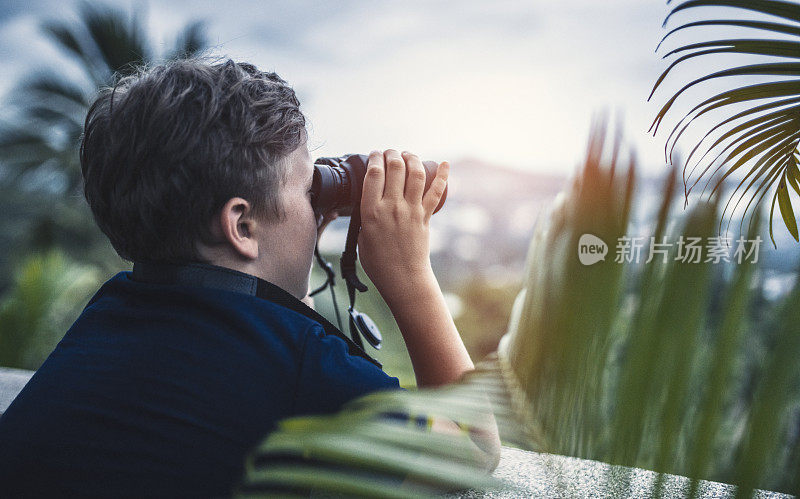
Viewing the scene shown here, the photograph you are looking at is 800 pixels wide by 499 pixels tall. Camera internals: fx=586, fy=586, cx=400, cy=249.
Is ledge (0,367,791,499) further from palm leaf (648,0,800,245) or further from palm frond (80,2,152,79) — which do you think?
palm frond (80,2,152,79)

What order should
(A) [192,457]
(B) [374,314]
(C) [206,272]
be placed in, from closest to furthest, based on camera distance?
(A) [192,457] → (C) [206,272] → (B) [374,314]

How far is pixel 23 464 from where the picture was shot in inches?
21.9

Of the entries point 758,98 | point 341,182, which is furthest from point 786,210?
point 341,182

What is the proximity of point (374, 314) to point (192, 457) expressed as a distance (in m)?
3.09

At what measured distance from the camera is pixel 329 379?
0.55m

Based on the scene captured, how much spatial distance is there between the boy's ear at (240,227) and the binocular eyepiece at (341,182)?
11 cm

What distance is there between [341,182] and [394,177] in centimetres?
9

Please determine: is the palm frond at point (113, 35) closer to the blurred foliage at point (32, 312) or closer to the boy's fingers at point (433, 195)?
the blurred foliage at point (32, 312)

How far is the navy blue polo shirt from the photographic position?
21.4 inches

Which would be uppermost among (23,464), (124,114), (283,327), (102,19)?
(102,19)

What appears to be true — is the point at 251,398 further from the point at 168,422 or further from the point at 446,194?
the point at 446,194

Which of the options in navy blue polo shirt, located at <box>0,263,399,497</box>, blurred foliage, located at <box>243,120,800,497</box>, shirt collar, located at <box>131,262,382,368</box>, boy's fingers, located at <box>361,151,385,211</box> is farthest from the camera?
boy's fingers, located at <box>361,151,385,211</box>

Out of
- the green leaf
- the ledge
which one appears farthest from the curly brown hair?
the green leaf

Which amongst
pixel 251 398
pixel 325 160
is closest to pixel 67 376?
pixel 251 398
